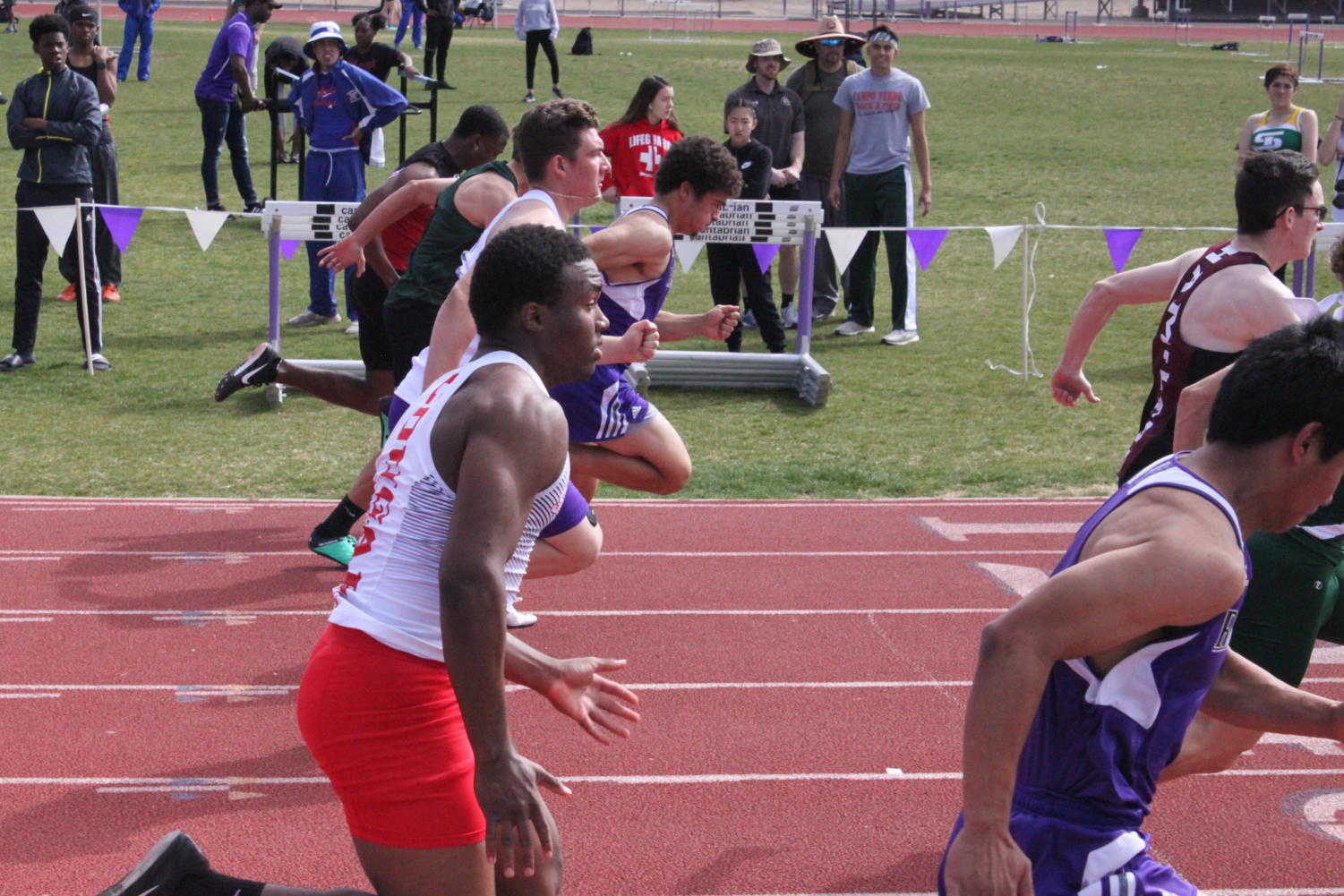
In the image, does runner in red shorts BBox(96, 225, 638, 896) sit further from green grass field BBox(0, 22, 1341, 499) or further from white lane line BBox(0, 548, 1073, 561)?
green grass field BBox(0, 22, 1341, 499)

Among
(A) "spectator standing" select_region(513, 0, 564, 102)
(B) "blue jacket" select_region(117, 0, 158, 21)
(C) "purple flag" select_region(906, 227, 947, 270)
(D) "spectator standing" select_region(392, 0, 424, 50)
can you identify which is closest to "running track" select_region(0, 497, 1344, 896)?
(C) "purple flag" select_region(906, 227, 947, 270)

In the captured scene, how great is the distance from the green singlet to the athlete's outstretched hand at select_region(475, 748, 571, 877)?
341 centimetres

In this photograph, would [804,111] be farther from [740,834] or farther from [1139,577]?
[1139,577]

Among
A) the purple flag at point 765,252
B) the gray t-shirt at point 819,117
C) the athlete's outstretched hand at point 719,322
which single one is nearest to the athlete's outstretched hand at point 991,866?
the athlete's outstretched hand at point 719,322

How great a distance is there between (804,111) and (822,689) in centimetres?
714

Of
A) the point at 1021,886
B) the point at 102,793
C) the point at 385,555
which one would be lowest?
the point at 102,793

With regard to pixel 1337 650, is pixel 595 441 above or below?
above

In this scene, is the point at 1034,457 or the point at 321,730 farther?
the point at 1034,457

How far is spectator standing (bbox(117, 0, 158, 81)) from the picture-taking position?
23094mm

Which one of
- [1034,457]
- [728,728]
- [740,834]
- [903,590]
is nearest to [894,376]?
[1034,457]

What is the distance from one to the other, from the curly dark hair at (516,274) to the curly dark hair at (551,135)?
2.04 meters

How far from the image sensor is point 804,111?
1159 cm

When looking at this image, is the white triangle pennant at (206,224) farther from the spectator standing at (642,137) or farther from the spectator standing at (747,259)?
the spectator standing at (747,259)

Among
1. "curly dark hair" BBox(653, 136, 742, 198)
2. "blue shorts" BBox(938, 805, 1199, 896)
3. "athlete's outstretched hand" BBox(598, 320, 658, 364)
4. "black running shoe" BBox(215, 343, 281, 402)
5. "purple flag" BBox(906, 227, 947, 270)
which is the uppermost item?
"curly dark hair" BBox(653, 136, 742, 198)
